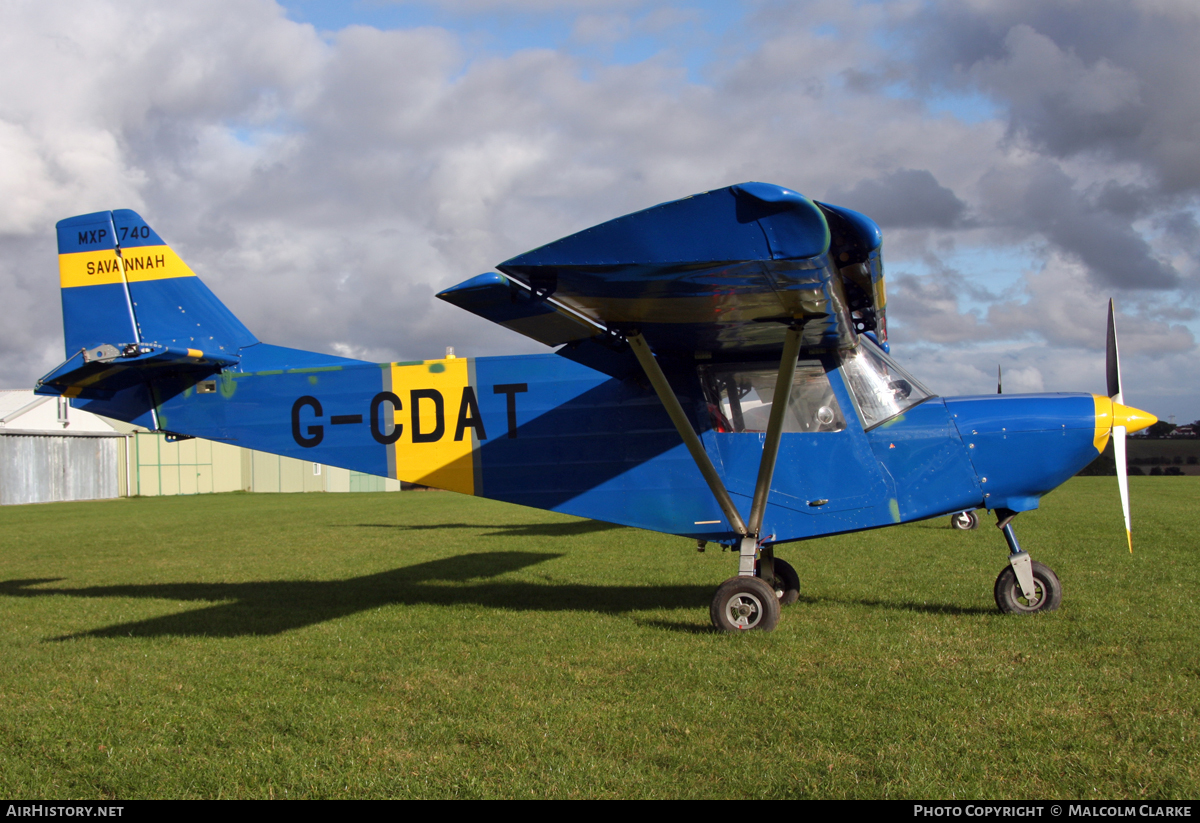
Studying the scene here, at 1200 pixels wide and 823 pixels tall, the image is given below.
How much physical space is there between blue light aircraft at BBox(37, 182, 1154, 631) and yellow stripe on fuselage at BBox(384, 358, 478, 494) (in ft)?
0.06

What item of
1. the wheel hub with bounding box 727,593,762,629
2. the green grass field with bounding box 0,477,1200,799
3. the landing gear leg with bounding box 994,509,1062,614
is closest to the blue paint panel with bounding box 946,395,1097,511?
the landing gear leg with bounding box 994,509,1062,614

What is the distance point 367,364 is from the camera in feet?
26.5

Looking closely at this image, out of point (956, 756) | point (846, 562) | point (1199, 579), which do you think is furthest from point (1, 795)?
point (1199, 579)

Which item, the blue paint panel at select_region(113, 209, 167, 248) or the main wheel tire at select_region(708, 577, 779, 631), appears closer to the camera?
the main wheel tire at select_region(708, 577, 779, 631)

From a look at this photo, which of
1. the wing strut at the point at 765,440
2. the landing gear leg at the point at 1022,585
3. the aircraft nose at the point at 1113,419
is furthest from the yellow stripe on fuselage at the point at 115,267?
the aircraft nose at the point at 1113,419

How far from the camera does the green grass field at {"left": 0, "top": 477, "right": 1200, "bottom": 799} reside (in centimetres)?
365

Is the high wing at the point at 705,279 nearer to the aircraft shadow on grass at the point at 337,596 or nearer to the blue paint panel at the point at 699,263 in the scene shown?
the blue paint panel at the point at 699,263

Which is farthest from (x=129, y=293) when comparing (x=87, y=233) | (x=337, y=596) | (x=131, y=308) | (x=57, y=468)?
(x=57, y=468)

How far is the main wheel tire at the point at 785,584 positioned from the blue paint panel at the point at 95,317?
7020mm

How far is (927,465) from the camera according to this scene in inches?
268

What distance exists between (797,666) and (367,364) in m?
5.08

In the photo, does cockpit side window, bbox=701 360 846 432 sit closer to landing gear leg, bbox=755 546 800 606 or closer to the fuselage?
the fuselage

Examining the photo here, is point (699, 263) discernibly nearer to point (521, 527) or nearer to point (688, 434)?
point (688, 434)

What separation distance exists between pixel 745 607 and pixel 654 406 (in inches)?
79.5
